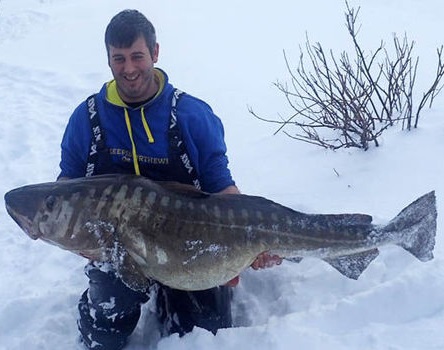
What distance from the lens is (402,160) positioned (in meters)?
4.64

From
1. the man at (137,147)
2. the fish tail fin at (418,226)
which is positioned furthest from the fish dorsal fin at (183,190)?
Answer: the fish tail fin at (418,226)

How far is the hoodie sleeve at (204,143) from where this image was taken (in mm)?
3365

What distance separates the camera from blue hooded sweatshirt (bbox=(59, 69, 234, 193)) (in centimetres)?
337

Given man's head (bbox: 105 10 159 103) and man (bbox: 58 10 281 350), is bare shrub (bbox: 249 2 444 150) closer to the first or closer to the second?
man (bbox: 58 10 281 350)

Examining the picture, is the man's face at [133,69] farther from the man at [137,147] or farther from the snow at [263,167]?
the snow at [263,167]

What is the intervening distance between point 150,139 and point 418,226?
4.70ft

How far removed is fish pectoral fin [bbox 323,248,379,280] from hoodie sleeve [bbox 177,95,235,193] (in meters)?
0.74

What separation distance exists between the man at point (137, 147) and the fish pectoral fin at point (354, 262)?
27.5 inches

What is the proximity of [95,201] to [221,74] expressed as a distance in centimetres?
491

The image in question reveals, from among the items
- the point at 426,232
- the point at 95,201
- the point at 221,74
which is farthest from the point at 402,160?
the point at 221,74

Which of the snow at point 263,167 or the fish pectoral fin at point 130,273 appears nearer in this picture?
the fish pectoral fin at point 130,273

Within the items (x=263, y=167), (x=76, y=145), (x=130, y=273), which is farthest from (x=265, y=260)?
(x=263, y=167)

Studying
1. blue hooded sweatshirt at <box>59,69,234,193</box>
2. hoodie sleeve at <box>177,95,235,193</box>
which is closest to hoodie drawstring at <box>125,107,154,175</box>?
blue hooded sweatshirt at <box>59,69,234,193</box>

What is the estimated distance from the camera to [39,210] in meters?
2.91
